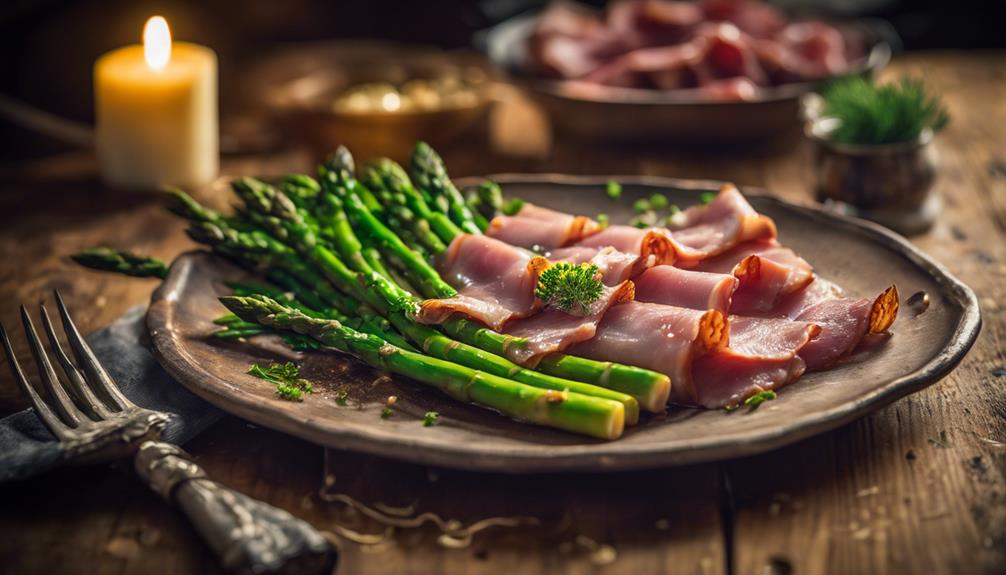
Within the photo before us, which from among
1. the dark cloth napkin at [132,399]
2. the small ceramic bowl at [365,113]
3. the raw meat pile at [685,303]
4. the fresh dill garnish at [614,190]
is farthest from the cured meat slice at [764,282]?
the small ceramic bowl at [365,113]

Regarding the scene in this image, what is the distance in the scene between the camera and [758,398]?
2.02 m

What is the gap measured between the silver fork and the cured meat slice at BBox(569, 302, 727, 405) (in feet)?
2.44

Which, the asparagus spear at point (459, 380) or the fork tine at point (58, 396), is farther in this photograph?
the fork tine at point (58, 396)

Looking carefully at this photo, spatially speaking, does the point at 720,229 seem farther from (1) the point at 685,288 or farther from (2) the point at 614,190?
(2) the point at 614,190

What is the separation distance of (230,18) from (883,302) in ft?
14.1

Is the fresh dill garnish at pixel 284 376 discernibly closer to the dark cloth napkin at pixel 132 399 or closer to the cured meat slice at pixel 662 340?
the dark cloth napkin at pixel 132 399

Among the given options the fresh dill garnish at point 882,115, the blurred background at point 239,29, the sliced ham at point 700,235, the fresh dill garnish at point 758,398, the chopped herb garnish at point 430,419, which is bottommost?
the blurred background at point 239,29

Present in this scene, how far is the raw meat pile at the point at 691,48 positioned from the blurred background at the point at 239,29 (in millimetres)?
449

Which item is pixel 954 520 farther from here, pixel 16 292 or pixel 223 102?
pixel 223 102

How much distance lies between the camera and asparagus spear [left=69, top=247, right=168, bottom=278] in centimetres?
271

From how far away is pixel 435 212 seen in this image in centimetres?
286

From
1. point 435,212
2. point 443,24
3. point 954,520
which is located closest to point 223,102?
point 443,24

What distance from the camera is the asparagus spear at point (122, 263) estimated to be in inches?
107

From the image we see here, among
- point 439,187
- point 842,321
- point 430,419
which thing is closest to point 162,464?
point 430,419
